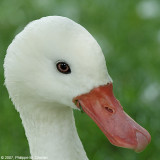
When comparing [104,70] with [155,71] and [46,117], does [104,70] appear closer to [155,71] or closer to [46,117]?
[46,117]

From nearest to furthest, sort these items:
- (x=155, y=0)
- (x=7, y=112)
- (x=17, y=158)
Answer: (x=17, y=158) → (x=7, y=112) → (x=155, y=0)

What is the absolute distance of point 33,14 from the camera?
5473 millimetres

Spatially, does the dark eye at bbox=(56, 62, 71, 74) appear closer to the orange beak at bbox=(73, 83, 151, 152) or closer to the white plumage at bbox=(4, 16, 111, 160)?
the white plumage at bbox=(4, 16, 111, 160)

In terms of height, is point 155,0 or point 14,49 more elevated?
point 155,0

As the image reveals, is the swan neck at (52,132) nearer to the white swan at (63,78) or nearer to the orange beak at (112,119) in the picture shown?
the white swan at (63,78)

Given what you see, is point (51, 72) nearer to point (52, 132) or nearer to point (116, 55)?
point (52, 132)

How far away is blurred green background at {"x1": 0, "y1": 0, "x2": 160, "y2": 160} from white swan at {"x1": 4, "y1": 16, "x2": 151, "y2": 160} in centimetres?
125

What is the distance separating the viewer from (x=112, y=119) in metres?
2.63

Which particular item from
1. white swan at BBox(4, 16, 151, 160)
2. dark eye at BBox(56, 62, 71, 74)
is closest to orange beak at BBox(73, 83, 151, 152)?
white swan at BBox(4, 16, 151, 160)

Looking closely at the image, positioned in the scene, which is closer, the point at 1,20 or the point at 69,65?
the point at 69,65

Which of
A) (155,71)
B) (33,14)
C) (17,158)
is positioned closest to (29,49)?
(17,158)

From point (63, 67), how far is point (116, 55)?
8.14 feet

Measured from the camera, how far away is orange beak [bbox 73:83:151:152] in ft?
8.55

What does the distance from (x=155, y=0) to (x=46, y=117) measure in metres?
2.89
